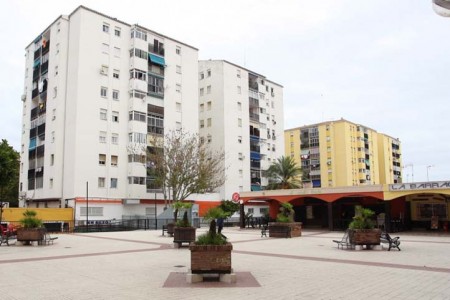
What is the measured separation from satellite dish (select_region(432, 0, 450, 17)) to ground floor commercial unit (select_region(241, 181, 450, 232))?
2412cm

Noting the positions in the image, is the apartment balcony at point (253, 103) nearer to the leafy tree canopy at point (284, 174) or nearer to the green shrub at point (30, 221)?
the leafy tree canopy at point (284, 174)

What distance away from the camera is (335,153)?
3403 inches

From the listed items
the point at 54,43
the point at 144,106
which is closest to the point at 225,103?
the point at 144,106

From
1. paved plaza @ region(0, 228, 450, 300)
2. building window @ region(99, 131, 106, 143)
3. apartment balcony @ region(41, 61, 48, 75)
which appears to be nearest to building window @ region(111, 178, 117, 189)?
building window @ region(99, 131, 106, 143)

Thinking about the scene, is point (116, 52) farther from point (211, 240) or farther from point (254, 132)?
point (211, 240)

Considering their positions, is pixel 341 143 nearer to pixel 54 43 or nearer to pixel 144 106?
pixel 144 106

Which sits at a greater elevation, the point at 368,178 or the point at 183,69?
the point at 183,69

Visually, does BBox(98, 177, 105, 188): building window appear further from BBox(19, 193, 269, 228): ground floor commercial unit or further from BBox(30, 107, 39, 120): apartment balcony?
BBox(30, 107, 39, 120): apartment balcony

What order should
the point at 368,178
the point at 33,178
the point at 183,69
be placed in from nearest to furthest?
the point at 33,178
the point at 183,69
the point at 368,178

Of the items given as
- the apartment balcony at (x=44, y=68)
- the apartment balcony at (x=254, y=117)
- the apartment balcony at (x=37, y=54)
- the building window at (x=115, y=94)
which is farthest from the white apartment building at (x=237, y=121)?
the apartment balcony at (x=37, y=54)

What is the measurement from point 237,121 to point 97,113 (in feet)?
76.3

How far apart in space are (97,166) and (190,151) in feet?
34.1

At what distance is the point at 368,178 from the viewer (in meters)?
91.1

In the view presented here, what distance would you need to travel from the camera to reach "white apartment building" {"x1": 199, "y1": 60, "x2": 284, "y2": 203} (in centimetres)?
6075
